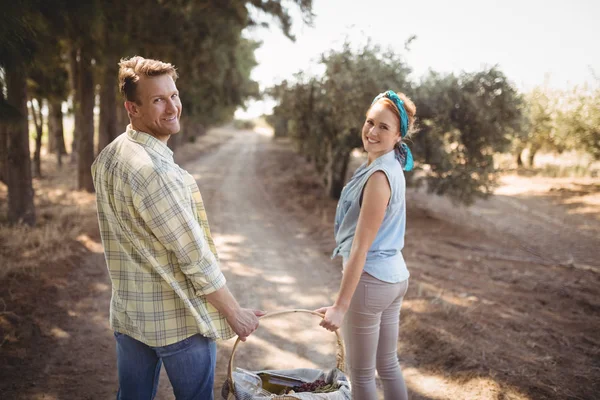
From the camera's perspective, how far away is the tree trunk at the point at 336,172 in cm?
1252

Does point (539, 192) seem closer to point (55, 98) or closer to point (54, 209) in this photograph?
point (54, 209)

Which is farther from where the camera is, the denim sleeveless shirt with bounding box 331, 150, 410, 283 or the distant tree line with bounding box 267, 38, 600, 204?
the distant tree line with bounding box 267, 38, 600, 204

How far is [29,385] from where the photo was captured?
10.7ft

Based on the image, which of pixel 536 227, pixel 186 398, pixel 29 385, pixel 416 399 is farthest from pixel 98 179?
pixel 536 227

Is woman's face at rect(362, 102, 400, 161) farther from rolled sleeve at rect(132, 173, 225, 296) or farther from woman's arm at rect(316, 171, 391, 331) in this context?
rolled sleeve at rect(132, 173, 225, 296)

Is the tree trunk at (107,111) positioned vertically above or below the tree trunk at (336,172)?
above

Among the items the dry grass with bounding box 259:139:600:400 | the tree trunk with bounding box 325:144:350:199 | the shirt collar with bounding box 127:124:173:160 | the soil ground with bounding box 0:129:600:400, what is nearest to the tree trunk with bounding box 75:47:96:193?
the soil ground with bounding box 0:129:600:400

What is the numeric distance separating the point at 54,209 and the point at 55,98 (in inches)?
260

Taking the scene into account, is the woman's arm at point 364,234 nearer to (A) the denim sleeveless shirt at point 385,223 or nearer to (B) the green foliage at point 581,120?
(A) the denim sleeveless shirt at point 385,223

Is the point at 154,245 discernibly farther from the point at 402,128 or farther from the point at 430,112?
the point at 430,112

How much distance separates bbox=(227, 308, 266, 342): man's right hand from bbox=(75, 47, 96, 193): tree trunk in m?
10.7

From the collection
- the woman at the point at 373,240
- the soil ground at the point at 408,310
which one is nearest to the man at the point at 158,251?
the woman at the point at 373,240

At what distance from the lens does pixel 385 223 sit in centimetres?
223

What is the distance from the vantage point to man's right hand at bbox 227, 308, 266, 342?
72.0 inches
